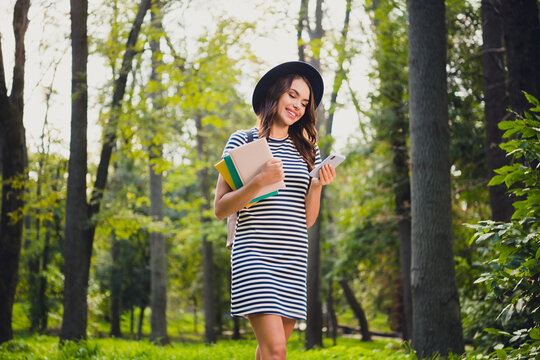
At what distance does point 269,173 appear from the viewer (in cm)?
289

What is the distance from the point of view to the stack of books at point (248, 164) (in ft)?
9.57

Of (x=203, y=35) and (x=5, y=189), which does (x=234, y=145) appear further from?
(x=203, y=35)

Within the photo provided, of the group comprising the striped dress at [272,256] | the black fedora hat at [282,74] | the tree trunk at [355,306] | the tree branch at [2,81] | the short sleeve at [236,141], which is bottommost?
the tree trunk at [355,306]

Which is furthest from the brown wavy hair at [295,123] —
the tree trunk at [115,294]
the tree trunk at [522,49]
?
the tree trunk at [115,294]

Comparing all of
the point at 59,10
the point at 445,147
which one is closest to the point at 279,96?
the point at 445,147

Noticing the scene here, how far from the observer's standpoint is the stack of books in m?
2.92

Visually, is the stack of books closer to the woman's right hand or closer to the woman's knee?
the woman's right hand

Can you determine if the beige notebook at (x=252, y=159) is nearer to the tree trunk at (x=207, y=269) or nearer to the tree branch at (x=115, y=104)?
the tree branch at (x=115, y=104)

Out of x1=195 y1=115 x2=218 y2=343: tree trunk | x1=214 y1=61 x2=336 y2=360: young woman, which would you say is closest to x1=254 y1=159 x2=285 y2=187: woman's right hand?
x1=214 y1=61 x2=336 y2=360: young woman

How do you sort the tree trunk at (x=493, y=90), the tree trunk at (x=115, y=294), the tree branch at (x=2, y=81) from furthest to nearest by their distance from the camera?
the tree trunk at (x=115, y=294), the tree trunk at (x=493, y=90), the tree branch at (x=2, y=81)

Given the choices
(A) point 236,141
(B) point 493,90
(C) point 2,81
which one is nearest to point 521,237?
(A) point 236,141

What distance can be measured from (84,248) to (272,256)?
6.46 metres

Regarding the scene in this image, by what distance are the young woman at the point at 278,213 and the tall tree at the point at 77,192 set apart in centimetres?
572

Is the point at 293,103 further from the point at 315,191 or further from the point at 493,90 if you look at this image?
the point at 493,90
